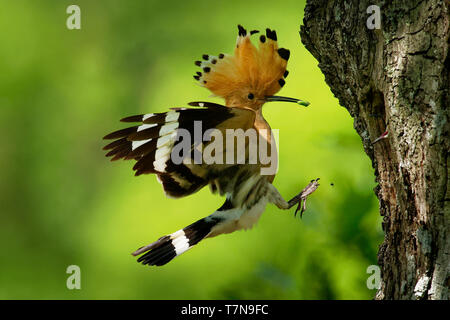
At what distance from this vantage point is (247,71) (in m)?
2.25

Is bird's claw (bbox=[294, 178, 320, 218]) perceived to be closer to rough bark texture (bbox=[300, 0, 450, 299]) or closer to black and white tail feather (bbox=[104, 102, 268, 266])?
black and white tail feather (bbox=[104, 102, 268, 266])

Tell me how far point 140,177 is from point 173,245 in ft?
3.57

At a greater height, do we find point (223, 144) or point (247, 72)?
→ point (247, 72)

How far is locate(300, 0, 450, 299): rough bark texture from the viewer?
163cm

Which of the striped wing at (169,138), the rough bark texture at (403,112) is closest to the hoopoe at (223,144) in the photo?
the striped wing at (169,138)

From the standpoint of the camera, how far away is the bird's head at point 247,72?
2.19 m

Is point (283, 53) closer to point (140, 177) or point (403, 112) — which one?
point (403, 112)

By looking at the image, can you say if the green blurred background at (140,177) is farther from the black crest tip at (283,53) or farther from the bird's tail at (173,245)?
the black crest tip at (283,53)

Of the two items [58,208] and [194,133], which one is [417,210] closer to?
[194,133]

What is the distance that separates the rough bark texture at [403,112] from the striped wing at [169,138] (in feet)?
1.18

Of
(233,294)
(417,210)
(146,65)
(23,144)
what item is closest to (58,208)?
(23,144)

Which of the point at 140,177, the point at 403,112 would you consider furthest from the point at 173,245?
the point at 140,177

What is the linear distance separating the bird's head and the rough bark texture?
0.28m

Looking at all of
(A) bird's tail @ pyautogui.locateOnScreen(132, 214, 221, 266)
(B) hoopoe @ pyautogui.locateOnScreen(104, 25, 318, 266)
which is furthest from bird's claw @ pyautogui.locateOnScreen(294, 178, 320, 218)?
(A) bird's tail @ pyautogui.locateOnScreen(132, 214, 221, 266)
